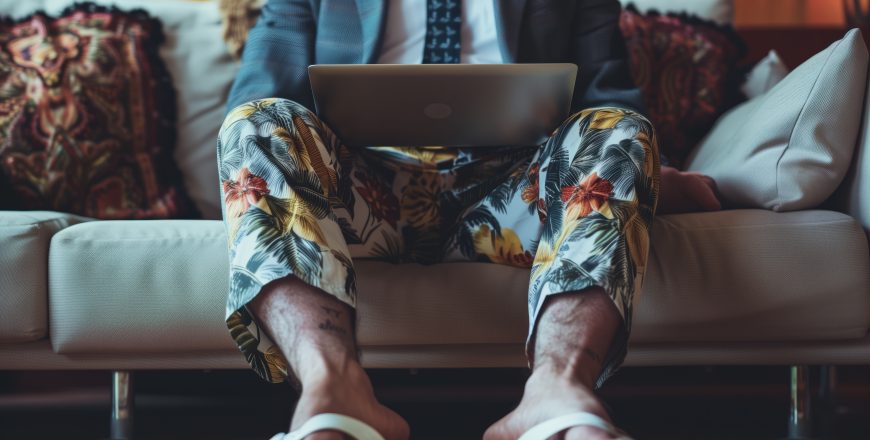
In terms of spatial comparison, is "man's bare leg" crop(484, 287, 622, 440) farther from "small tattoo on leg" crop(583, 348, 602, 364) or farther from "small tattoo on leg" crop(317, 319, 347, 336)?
"small tattoo on leg" crop(317, 319, 347, 336)

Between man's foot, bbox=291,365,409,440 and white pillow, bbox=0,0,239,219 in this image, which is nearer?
man's foot, bbox=291,365,409,440

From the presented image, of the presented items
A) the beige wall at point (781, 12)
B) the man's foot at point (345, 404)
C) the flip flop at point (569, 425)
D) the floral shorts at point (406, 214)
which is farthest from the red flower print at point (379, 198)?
the beige wall at point (781, 12)

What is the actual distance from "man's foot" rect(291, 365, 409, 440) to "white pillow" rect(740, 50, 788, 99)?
3.76ft

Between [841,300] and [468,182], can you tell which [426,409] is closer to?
[468,182]

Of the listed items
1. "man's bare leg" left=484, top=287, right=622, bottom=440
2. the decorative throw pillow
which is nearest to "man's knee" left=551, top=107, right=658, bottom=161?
"man's bare leg" left=484, top=287, right=622, bottom=440

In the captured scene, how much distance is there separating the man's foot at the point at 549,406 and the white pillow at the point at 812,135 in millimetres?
586

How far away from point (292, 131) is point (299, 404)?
35 cm

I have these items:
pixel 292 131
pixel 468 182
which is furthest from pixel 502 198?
pixel 292 131

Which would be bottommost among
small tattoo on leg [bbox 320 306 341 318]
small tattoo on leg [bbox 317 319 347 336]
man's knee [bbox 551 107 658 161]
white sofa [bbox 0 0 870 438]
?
white sofa [bbox 0 0 870 438]

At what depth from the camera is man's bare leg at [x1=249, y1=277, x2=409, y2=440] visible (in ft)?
2.34

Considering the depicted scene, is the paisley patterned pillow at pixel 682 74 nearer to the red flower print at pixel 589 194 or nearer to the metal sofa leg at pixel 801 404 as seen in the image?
the metal sofa leg at pixel 801 404

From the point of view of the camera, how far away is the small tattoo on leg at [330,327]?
768mm

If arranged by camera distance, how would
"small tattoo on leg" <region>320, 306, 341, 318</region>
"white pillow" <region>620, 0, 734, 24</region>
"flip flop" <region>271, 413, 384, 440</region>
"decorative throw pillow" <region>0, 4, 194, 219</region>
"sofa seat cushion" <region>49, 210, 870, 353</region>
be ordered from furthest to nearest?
"white pillow" <region>620, 0, 734, 24</region> → "decorative throw pillow" <region>0, 4, 194, 219</region> → "sofa seat cushion" <region>49, 210, 870, 353</region> → "small tattoo on leg" <region>320, 306, 341, 318</region> → "flip flop" <region>271, 413, 384, 440</region>

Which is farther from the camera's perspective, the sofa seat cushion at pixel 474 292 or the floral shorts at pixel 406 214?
the sofa seat cushion at pixel 474 292
